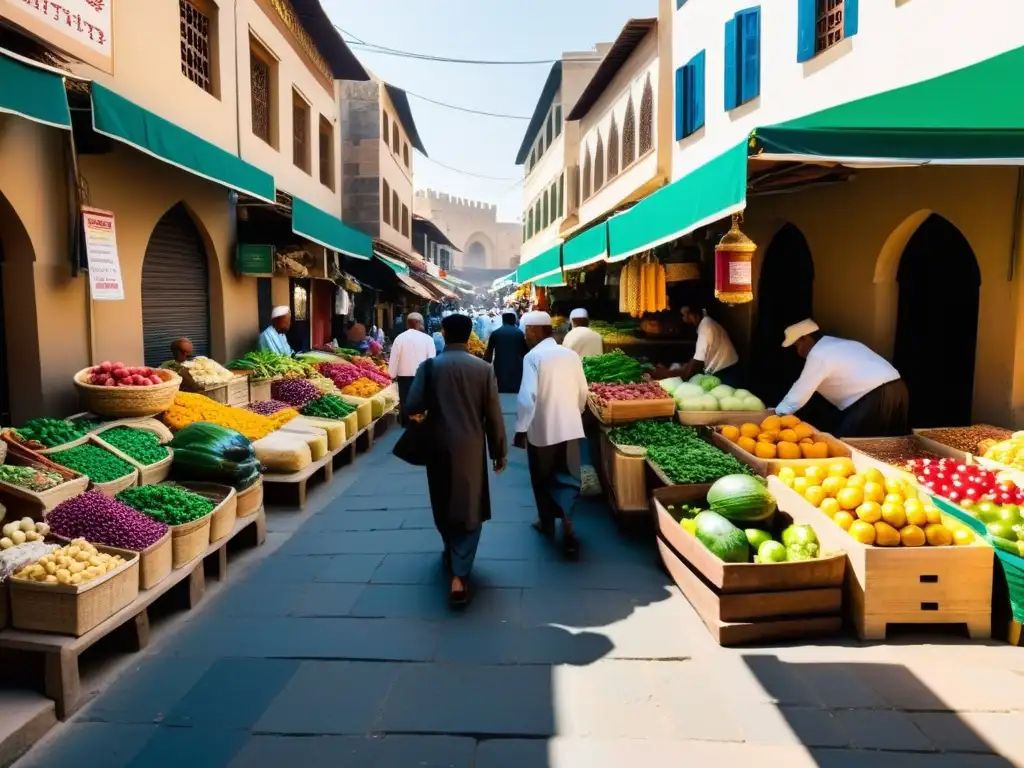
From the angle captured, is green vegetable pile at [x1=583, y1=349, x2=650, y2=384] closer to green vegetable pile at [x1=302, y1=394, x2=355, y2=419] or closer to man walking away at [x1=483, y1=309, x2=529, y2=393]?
green vegetable pile at [x1=302, y1=394, x2=355, y2=419]

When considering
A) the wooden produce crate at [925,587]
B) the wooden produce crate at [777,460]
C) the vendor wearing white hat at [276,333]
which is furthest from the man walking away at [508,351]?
the wooden produce crate at [925,587]

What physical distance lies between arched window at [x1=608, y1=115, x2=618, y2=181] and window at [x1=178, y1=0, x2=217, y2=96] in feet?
34.1

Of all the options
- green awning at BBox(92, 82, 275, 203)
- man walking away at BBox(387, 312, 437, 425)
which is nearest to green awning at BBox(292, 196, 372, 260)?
green awning at BBox(92, 82, 275, 203)

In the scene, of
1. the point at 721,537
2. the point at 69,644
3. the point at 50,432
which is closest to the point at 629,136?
the point at 721,537

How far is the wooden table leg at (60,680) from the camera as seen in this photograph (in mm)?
3291

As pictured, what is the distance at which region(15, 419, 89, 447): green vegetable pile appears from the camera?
199 inches

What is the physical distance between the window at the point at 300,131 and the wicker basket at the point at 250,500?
9.65 m

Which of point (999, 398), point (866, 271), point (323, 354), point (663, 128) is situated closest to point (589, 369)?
point (866, 271)

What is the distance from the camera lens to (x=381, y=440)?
10.8 m

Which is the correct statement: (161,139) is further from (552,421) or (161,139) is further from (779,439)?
(779,439)

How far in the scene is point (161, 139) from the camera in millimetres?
5605

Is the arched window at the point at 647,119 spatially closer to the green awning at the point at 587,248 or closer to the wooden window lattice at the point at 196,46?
the green awning at the point at 587,248

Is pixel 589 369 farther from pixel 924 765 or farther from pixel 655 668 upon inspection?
pixel 924 765

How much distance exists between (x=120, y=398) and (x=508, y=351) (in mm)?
7176
